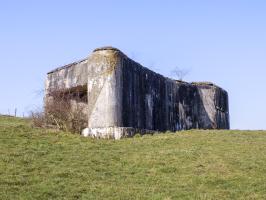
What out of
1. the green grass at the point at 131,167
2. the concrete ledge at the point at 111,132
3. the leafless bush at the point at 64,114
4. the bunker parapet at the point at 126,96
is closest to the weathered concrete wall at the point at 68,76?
the bunker parapet at the point at 126,96

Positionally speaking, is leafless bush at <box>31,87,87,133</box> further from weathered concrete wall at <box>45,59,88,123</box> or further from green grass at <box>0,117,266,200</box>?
green grass at <box>0,117,266,200</box>

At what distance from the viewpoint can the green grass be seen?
13398 mm

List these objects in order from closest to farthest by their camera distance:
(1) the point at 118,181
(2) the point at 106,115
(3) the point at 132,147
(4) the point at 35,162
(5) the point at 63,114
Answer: (1) the point at 118,181, (4) the point at 35,162, (3) the point at 132,147, (2) the point at 106,115, (5) the point at 63,114

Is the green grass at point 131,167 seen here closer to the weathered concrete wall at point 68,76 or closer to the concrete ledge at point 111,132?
the concrete ledge at point 111,132

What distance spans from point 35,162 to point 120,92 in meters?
8.91

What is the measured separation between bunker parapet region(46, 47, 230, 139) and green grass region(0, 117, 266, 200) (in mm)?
2364

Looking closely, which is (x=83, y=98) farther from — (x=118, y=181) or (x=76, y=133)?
(x=118, y=181)

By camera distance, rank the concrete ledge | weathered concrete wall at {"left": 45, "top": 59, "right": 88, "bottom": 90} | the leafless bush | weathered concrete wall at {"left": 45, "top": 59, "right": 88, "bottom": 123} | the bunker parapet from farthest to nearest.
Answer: weathered concrete wall at {"left": 45, "top": 59, "right": 88, "bottom": 90} < weathered concrete wall at {"left": 45, "top": 59, "right": 88, "bottom": 123} < the leafless bush < the bunker parapet < the concrete ledge

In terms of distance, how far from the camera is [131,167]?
1638 centimetres

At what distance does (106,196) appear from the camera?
13.1 metres

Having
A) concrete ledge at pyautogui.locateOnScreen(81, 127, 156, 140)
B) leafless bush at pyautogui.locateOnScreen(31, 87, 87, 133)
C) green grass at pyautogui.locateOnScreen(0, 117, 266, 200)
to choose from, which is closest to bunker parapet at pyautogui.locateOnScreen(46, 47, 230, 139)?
concrete ledge at pyautogui.locateOnScreen(81, 127, 156, 140)

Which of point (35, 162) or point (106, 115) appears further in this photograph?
point (106, 115)

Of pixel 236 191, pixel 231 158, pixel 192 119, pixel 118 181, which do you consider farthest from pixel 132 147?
pixel 192 119

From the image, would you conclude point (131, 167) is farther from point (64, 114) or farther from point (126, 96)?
point (64, 114)
